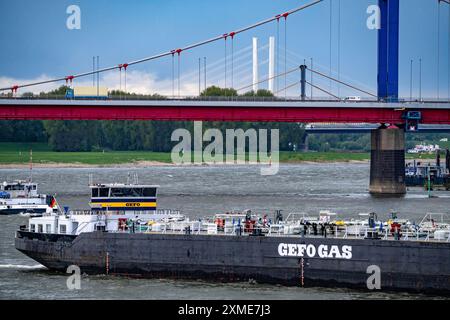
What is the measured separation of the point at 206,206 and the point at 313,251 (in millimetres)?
44012

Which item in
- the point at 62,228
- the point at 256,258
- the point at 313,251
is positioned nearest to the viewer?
the point at 313,251

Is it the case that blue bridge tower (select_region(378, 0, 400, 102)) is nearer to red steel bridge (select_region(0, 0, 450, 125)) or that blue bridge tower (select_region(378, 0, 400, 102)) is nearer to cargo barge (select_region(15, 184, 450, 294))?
red steel bridge (select_region(0, 0, 450, 125))

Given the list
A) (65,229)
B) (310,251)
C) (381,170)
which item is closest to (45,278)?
(65,229)

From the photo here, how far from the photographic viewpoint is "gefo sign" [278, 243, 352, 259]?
184 feet

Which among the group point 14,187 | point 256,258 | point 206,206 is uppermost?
point 14,187

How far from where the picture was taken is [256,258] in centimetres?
5809

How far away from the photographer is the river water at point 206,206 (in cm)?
5653

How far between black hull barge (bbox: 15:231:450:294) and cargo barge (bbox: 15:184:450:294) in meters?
0.05

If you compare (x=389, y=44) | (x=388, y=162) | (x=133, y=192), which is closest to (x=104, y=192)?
(x=133, y=192)

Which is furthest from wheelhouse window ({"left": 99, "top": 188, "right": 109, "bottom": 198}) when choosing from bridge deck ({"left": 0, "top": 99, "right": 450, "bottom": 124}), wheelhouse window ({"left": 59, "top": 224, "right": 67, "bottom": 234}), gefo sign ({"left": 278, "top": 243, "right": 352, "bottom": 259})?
bridge deck ({"left": 0, "top": 99, "right": 450, "bottom": 124})

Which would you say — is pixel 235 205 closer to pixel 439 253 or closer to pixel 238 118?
pixel 238 118

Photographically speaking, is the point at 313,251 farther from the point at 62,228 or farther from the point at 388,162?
the point at 388,162
